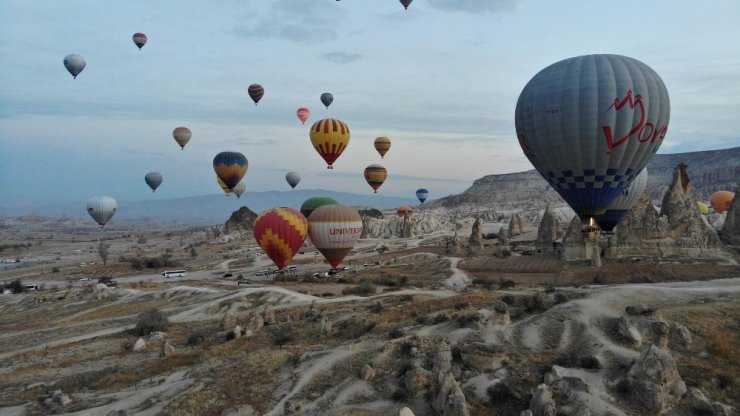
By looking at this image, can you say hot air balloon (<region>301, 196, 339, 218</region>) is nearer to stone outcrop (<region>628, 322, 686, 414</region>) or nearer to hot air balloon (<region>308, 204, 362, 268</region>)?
hot air balloon (<region>308, 204, 362, 268</region>)

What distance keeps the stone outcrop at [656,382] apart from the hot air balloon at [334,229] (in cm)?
3465

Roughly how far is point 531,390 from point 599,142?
1763 cm

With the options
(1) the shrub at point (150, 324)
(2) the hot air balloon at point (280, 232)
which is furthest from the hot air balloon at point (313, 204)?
(1) the shrub at point (150, 324)

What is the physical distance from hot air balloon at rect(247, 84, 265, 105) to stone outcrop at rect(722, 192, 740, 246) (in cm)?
6694

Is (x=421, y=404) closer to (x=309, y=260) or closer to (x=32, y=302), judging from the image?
(x=32, y=302)

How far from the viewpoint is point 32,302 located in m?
53.2

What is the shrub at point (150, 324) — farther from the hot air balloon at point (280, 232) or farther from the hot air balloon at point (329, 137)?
the hot air balloon at point (329, 137)

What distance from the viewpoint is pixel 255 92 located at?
80625mm

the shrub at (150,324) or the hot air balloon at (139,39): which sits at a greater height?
the hot air balloon at (139,39)

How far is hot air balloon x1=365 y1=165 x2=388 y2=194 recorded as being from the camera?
9044cm

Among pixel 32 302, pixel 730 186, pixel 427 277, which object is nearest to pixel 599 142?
pixel 427 277

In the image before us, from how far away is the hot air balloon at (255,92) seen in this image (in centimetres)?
8056

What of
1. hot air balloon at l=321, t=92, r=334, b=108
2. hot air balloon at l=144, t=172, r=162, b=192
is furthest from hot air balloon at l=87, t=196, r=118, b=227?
hot air balloon at l=321, t=92, r=334, b=108

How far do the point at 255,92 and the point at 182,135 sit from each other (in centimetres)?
1695
